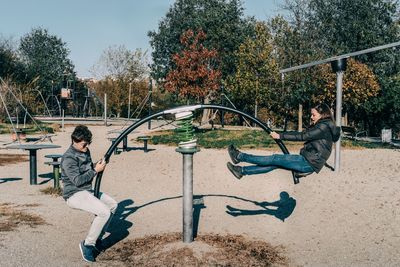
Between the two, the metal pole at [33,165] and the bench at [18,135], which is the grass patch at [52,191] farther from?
the bench at [18,135]

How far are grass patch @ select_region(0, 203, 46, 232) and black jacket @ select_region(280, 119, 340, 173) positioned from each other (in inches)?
147

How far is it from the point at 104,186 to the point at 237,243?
4903 mm

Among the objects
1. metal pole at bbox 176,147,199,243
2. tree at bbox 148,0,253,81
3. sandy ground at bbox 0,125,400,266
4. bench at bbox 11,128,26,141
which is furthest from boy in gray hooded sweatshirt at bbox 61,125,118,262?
tree at bbox 148,0,253,81

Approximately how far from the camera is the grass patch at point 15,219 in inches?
253

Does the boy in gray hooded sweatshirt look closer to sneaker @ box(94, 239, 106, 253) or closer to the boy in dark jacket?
sneaker @ box(94, 239, 106, 253)

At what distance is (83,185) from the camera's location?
516 centimetres

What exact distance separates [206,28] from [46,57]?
2423 cm

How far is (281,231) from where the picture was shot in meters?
6.45

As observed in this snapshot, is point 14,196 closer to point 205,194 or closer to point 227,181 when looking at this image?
point 205,194

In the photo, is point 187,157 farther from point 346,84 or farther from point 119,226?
point 346,84

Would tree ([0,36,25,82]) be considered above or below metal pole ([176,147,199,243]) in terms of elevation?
above

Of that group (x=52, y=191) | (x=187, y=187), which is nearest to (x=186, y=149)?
(x=187, y=187)

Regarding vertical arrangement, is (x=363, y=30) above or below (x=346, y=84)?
above

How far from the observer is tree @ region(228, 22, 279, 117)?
26094mm
